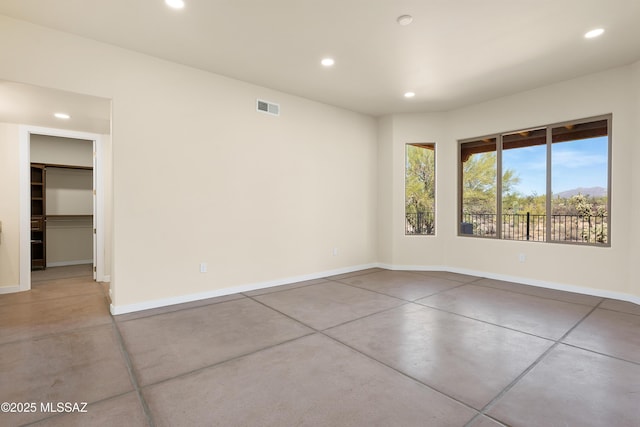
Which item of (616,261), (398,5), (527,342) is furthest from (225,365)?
(616,261)

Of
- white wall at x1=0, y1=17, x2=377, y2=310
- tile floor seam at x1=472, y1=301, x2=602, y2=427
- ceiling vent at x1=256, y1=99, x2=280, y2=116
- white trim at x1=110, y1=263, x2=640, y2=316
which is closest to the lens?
tile floor seam at x1=472, y1=301, x2=602, y2=427

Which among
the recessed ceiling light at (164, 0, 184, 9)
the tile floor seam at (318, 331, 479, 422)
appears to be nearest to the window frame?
the tile floor seam at (318, 331, 479, 422)

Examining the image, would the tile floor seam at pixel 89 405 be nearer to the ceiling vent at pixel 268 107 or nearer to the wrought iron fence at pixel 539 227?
the ceiling vent at pixel 268 107

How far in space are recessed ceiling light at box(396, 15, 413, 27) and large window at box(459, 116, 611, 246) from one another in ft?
11.2

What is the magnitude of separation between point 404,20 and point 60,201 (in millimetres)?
8121

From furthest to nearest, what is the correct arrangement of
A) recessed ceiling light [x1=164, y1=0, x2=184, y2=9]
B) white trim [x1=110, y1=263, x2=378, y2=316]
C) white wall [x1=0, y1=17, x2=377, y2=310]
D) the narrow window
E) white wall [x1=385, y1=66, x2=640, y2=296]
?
the narrow window < white wall [x1=385, y1=66, x2=640, y2=296] < white trim [x1=110, y1=263, x2=378, y2=316] < white wall [x1=0, y1=17, x2=377, y2=310] < recessed ceiling light [x1=164, y1=0, x2=184, y2=9]

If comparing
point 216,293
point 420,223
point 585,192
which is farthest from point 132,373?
point 585,192

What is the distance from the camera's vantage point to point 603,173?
4562mm

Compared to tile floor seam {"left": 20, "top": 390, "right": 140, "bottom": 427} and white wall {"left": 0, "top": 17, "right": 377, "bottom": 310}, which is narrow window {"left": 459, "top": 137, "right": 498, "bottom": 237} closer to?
white wall {"left": 0, "top": 17, "right": 377, "bottom": 310}

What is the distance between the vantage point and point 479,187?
5.91 meters

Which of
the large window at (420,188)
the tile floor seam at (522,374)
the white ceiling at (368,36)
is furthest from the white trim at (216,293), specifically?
the tile floor seam at (522,374)

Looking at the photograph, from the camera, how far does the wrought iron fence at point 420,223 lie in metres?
6.32

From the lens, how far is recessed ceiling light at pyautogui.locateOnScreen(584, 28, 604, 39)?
131 inches

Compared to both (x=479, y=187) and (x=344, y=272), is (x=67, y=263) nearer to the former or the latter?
(x=344, y=272)
